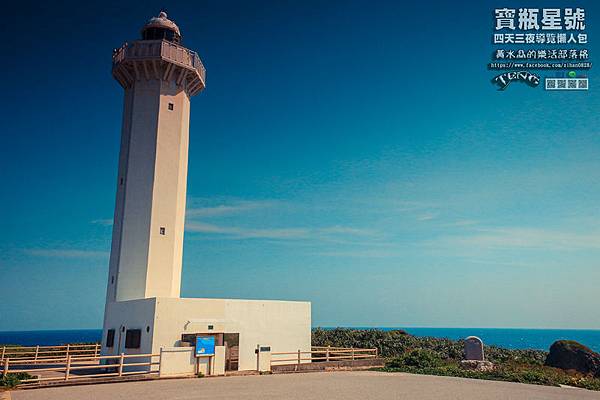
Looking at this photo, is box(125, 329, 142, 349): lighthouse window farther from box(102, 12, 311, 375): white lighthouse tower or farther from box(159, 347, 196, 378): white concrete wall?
box(159, 347, 196, 378): white concrete wall

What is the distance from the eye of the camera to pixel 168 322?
18.5 meters

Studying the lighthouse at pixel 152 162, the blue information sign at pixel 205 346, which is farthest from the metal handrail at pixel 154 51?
the blue information sign at pixel 205 346

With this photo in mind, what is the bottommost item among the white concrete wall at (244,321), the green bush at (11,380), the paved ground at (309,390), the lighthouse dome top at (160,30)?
the paved ground at (309,390)

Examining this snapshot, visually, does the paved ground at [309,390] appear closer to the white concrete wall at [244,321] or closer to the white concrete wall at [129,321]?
the white concrete wall at [244,321]

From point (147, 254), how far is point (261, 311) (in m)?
5.86

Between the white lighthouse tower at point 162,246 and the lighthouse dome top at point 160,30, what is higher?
the lighthouse dome top at point 160,30

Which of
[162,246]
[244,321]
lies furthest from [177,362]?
[162,246]

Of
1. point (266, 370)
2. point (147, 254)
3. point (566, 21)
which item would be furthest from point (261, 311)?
point (566, 21)

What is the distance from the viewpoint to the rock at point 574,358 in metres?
22.6

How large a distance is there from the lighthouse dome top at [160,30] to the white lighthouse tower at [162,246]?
0.05 metres

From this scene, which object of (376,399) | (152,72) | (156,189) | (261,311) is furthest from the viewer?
(152,72)

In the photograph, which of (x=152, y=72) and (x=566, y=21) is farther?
(x=152, y=72)

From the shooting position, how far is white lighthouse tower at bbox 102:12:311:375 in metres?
18.9

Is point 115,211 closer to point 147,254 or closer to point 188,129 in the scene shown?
point 147,254
